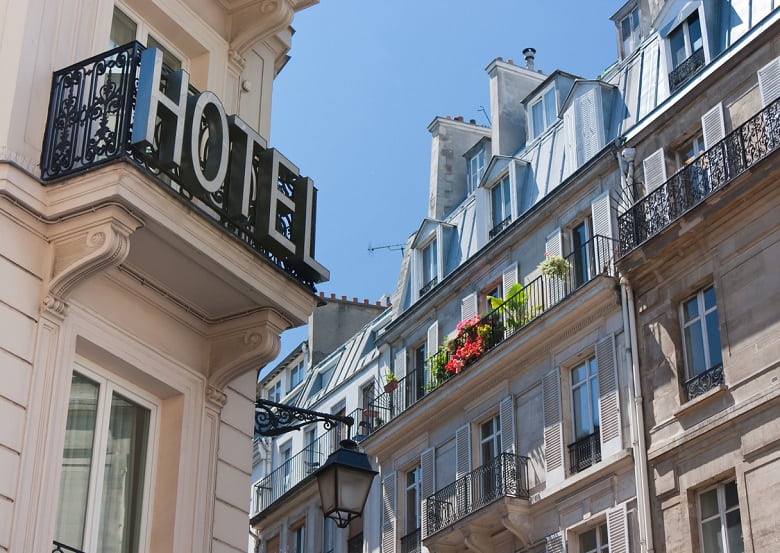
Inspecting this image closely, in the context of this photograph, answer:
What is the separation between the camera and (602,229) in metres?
24.1

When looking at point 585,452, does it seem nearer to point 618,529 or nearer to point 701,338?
point 618,529

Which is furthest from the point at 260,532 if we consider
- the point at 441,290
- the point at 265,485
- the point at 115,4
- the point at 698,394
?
the point at 115,4

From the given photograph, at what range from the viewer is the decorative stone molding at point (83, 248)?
8.17 meters

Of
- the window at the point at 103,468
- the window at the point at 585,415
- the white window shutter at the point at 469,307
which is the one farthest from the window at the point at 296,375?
the window at the point at 103,468

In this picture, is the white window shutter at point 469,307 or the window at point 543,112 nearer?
the white window shutter at point 469,307

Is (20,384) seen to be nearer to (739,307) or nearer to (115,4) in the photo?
(115,4)

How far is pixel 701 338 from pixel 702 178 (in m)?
2.66

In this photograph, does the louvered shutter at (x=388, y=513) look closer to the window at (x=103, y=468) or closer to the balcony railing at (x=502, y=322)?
the balcony railing at (x=502, y=322)

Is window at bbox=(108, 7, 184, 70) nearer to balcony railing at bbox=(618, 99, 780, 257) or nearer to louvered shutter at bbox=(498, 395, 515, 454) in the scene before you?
balcony railing at bbox=(618, 99, 780, 257)

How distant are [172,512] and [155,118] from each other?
2.64 meters

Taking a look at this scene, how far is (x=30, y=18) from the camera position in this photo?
9016 millimetres

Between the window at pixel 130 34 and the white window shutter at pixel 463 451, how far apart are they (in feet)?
55.0

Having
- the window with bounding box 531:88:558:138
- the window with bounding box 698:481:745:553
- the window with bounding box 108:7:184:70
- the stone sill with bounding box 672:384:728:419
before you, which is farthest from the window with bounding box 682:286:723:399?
the window with bounding box 108:7:184:70

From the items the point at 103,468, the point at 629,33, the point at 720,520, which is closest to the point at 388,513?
the point at 720,520
